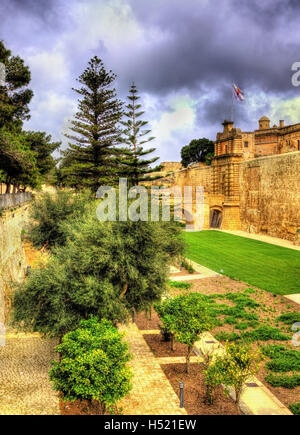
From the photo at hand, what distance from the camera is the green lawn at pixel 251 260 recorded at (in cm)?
1425

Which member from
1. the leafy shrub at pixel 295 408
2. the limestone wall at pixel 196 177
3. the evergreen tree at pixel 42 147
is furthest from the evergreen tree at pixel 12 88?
the limestone wall at pixel 196 177

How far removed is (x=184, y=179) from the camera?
1485 inches

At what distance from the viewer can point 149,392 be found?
23.1 ft

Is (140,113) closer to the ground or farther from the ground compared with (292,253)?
farther from the ground

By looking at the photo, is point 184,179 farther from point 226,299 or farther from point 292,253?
point 226,299

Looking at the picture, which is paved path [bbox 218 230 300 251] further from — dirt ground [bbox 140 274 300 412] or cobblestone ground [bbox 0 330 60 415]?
cobblestone ground [bbox 0 330 60 415]

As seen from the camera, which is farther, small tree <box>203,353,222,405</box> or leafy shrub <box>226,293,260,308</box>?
leafy shrub <box>226,293,260,308</box>

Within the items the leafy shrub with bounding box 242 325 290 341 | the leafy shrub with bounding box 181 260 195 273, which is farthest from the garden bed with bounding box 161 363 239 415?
the leafy shrub with bounding box 181 260 195 273

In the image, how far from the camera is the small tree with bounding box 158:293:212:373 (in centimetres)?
779

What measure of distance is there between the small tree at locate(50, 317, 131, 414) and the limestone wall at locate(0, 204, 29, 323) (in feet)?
12.4

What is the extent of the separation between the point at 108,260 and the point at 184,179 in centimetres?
3022

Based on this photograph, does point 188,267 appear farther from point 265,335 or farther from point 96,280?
point 96,280

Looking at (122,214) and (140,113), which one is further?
(140,113)
